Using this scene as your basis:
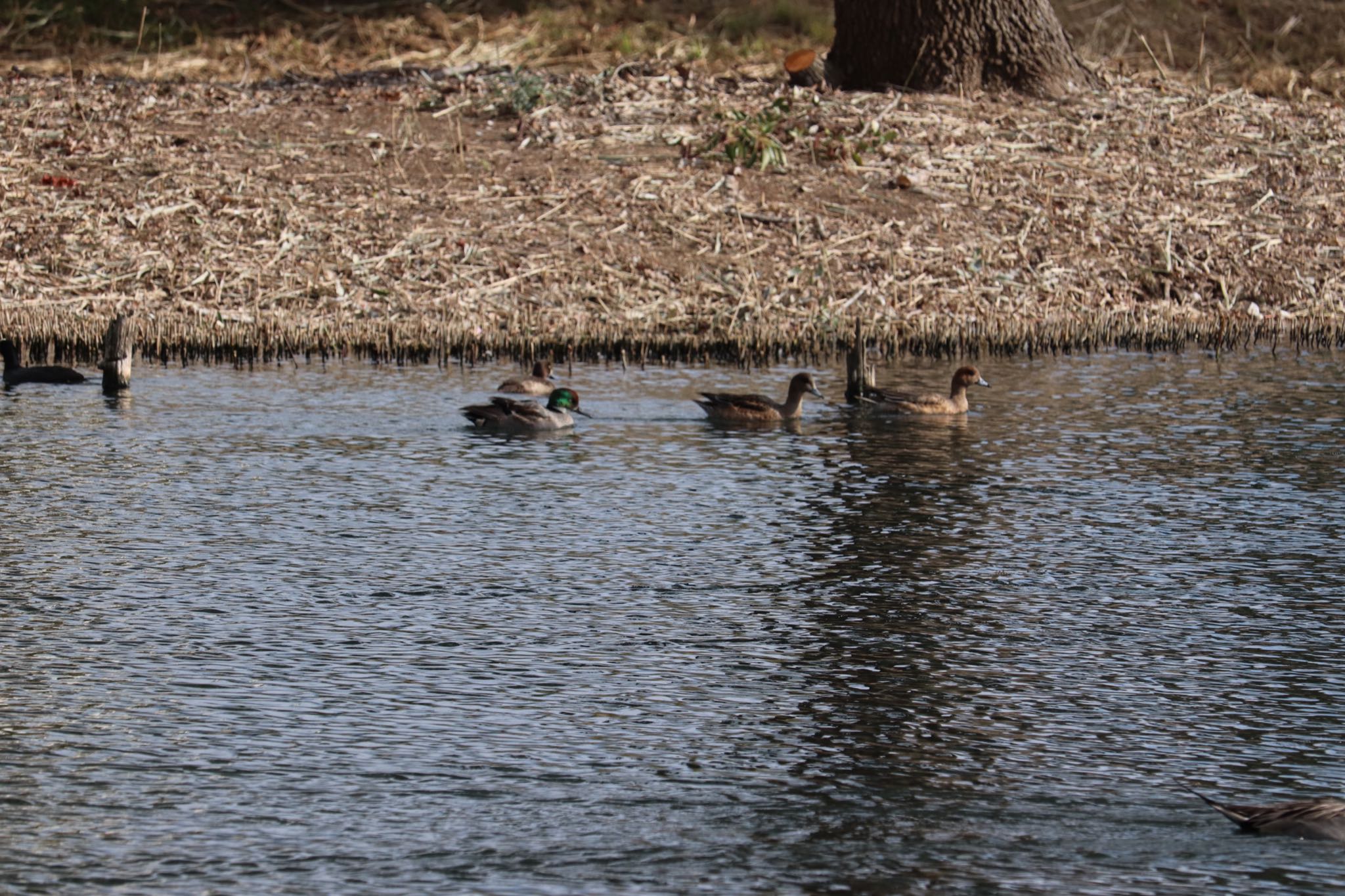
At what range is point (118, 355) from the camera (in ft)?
58.6

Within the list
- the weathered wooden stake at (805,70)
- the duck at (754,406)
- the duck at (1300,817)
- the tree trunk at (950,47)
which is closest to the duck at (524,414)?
the duck at (754,406)

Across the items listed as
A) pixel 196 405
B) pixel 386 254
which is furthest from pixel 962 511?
pixel 386 254

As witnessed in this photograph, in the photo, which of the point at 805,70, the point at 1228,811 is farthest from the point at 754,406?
the point at 805,70

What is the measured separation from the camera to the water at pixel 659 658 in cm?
710

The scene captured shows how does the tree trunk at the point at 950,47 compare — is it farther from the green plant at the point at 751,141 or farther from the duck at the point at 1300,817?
the duck at the point at 1300,817

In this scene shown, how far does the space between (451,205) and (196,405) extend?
8.30 metres

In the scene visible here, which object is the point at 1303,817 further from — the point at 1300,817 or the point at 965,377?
the point at 965,377

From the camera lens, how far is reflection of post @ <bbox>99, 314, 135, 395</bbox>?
58.5ft

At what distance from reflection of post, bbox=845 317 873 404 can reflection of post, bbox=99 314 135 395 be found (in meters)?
6.65

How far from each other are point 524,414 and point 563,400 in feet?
1.72

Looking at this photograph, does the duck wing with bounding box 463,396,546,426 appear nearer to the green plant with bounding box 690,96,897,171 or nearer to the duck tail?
the duck tail

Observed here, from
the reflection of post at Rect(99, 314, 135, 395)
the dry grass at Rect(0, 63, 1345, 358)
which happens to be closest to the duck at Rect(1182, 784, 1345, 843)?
the reflection of post at Rect(99, 314, 135, 395)

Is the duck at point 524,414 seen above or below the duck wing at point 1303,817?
above

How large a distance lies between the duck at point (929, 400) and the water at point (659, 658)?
0.98 m
